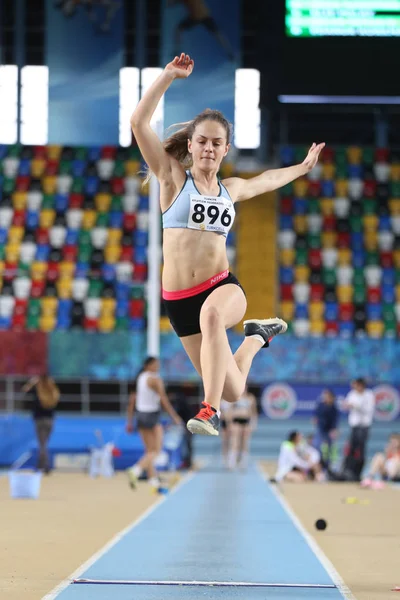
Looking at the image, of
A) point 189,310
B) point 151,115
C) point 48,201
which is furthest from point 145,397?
point 48,201

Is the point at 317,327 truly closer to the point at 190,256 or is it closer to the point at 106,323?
the point at 106,323

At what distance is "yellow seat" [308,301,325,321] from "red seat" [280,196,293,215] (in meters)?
2.47

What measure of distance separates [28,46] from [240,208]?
7.27 m

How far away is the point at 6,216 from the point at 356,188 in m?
8.74

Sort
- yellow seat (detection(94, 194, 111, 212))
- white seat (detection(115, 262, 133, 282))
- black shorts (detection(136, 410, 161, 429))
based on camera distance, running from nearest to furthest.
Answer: black shorts (detection(136, 410, 161, 429))
white seat (detection(115, 262, 133, 282))
yellow seat (detection(94, 194, 111, 212))

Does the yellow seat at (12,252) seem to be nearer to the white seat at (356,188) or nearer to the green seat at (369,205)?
the white seat at (356,188)

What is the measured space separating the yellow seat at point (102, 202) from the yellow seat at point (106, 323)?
3258 mm

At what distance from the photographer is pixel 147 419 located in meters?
14.8

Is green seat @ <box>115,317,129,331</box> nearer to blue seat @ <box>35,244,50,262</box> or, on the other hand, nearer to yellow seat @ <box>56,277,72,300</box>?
yellow seat @ <box>56,277,72,300</box>

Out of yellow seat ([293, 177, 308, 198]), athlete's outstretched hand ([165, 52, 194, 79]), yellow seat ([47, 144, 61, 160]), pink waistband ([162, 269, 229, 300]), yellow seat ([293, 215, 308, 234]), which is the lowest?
pink waistband ([162, 269, 229, 300])

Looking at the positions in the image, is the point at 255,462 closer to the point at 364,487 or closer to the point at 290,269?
the point at 290,269

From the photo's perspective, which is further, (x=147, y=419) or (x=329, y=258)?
(x=329, y=258)

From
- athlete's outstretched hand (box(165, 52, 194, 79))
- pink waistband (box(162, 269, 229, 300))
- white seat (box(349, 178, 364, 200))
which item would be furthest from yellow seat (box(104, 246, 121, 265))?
athlete's outstretched hand (box(165, 52, 194, 79))

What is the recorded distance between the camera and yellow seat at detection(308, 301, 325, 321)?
85.8ft
